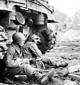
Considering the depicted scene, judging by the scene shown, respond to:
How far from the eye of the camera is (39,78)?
662 centimetres

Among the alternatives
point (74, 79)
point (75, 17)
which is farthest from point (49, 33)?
point (75, 17)

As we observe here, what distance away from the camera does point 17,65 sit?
655 cm

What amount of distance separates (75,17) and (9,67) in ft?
159

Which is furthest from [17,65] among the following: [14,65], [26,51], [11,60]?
[26,51]

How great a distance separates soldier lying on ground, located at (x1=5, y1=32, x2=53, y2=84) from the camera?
21.4 ft

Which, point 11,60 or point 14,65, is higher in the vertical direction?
point 11,60

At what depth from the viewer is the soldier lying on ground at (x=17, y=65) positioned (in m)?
6.51

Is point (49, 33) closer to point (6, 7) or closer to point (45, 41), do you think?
point (45, 41)

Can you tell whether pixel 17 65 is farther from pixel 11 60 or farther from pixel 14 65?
pixel 11 60

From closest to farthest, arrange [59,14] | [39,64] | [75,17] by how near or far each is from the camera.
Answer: [39,64] → [59,14] → [75,17]

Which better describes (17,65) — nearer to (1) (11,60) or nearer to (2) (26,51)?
(1) (11,60)

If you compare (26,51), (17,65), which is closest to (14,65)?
(17,65)

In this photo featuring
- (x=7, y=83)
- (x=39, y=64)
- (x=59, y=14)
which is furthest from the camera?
(x=59, y=14)

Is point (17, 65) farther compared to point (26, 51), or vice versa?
point (26, 51)
